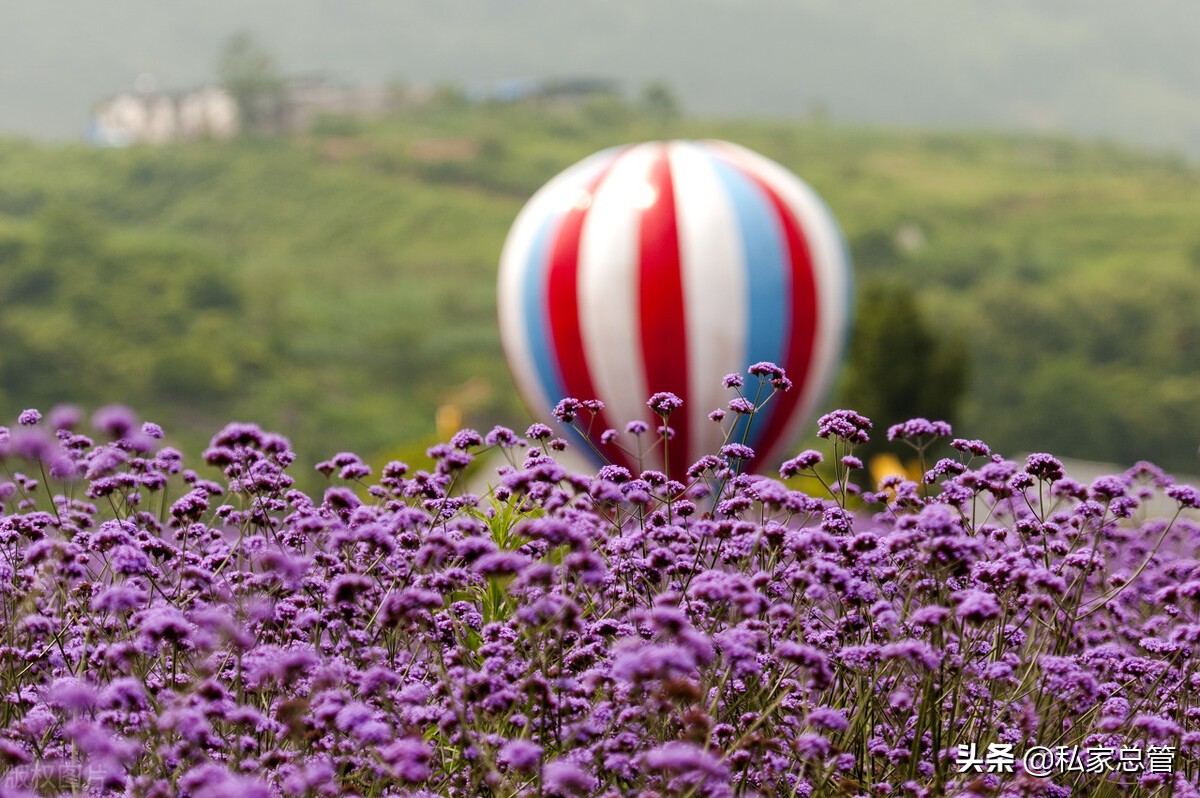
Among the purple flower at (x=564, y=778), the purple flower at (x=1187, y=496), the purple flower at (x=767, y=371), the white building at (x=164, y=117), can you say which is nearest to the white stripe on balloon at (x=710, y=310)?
the purple flower at (x=767, y=371)

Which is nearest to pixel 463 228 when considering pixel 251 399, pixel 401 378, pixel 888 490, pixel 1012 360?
pixel 401 378

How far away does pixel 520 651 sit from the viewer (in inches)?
192

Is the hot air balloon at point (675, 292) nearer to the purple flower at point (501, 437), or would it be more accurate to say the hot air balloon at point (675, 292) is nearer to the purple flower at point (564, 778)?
the purple flower at point (501, 437)

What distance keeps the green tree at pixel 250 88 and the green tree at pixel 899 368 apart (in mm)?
129549

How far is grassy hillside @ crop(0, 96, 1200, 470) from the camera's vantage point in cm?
9362

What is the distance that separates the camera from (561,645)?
13.3 ft

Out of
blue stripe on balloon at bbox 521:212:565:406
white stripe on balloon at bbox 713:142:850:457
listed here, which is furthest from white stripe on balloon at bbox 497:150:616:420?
white stripe on balloon at bbox 713:142:850:457

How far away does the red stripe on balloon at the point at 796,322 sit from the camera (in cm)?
1897

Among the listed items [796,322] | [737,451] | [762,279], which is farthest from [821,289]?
[737,451]

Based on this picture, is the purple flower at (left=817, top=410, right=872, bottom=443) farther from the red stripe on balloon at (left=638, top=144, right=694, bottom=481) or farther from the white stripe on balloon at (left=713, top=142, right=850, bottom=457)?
the white stripe on balloon at (left=713, top=142, right=850, bottom=457)

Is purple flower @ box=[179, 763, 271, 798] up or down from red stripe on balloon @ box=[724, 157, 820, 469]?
up

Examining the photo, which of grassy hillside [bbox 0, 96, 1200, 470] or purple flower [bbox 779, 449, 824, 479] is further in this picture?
grassy hillside [bbox 0, 96, 1200, 470]

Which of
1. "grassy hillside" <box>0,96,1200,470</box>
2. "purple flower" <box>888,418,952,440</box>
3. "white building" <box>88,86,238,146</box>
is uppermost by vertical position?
"white building" <box>88,86,238,146</box>

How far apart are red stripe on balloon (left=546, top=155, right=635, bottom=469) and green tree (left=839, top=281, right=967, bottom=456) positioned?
69.0ft
